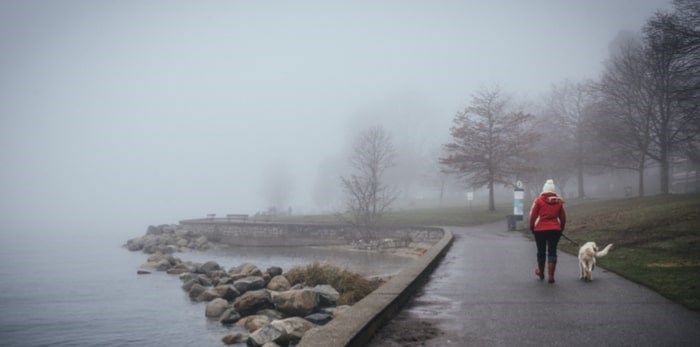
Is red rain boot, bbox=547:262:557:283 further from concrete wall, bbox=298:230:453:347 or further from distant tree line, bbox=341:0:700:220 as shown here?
distant tree line, bbox=341:0:700:220

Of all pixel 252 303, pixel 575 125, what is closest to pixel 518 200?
pixel 252 303

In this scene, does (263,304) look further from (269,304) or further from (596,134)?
Answer: (596,134)

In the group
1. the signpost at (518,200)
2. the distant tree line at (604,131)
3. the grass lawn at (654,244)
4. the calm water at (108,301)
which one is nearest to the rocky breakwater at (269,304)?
the calm water at (108,301)

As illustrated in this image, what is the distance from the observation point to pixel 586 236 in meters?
20.3

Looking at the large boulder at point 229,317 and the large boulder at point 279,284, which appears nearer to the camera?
the large boulder at point 229,317

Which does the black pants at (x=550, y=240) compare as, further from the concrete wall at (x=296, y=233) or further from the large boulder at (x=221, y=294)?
the concrete wall at (x=296, y=233)

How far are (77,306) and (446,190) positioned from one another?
76590mm

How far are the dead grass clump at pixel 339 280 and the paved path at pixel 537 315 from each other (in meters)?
2.34

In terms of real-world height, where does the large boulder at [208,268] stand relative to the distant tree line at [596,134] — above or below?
below

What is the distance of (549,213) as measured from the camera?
996 centimetres

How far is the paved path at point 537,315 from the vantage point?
231 inches

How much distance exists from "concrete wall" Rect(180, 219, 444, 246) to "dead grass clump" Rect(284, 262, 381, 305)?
50.5 feet

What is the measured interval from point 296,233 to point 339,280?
2804cm

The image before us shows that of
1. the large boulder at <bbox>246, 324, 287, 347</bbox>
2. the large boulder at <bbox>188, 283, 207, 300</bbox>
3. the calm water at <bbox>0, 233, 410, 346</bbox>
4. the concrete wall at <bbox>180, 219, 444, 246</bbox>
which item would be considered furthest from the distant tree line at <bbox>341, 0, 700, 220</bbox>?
the large boulder at <bbox>246, 324, 287, 347</bbox>
